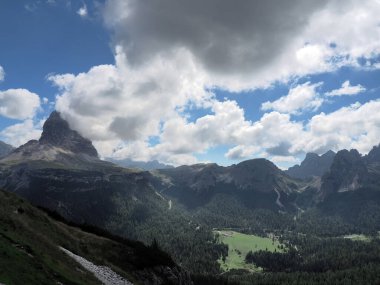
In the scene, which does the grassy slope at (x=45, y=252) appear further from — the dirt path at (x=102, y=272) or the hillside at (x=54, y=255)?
the dirt path at (x=102, y=272)

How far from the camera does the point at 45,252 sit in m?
60.0

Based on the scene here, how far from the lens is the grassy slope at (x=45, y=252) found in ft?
152

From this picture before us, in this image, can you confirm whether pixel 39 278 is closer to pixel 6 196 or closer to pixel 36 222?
pixel 36 222

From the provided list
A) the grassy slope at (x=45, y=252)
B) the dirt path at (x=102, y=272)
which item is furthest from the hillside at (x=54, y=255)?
the dirt path at (x=102, y=272)

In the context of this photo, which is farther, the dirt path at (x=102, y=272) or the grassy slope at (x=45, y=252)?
the dirt path at (x=102, y=272)

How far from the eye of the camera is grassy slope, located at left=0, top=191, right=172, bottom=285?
152ft

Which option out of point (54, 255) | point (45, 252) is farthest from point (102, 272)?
point (45, 252)

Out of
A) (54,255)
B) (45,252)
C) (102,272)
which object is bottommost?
(102,272)

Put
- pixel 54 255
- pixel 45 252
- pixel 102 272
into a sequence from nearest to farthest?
pixel 45 252 < pixel 54 255 < pixel 102 272

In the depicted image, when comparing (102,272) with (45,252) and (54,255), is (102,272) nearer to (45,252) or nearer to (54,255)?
(54,255)

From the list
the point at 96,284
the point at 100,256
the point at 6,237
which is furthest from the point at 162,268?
the point at 6,237

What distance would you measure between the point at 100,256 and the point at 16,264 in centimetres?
4497

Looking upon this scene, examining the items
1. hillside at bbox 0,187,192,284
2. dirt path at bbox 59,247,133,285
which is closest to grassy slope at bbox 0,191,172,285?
hillside at bbox 0,187,192,284

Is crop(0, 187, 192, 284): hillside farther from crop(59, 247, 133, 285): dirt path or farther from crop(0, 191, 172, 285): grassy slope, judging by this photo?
crop(59, 247, 133, 285): dirt path
